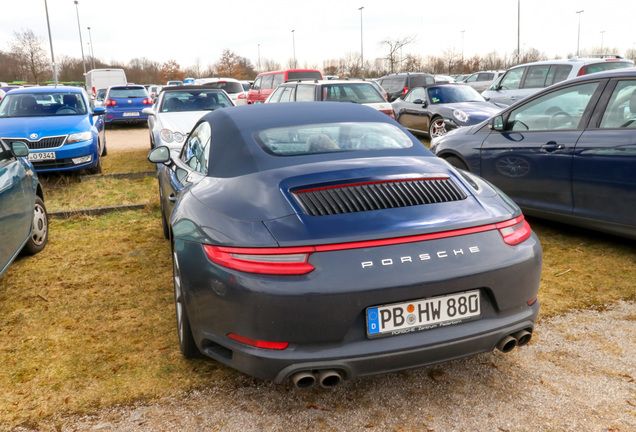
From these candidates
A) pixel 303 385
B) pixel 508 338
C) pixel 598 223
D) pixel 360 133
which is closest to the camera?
pixel 303 385

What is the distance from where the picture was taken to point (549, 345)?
326 centimetres

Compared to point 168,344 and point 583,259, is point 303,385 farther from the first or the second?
point 583,259

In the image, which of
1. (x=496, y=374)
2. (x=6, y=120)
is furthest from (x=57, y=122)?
(x=496, y=374)

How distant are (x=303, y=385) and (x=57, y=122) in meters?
8.45

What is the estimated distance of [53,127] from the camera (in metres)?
8.95

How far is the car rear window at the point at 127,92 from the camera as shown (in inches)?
789

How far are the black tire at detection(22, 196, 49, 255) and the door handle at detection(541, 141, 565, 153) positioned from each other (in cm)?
484

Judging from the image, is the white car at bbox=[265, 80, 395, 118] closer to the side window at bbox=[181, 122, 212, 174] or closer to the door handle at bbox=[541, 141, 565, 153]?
the door handle at bbox=[541, 141, 565, 153]

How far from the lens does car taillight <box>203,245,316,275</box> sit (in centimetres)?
229

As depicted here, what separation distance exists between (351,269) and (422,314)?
39 cm

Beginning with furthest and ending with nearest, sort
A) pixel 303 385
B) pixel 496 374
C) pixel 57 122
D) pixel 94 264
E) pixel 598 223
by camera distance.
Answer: pixel 57 122
pixel 94 264
pixel 598 223
pixel 496 374
pixel 303 385

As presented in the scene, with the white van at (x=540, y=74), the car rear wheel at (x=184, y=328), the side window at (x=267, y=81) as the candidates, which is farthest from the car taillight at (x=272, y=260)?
the side window at (x=267, y=81)

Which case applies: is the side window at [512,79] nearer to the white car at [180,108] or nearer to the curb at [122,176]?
the white car at [180,108]

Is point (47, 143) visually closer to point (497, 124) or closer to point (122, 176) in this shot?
point (122, 176)
